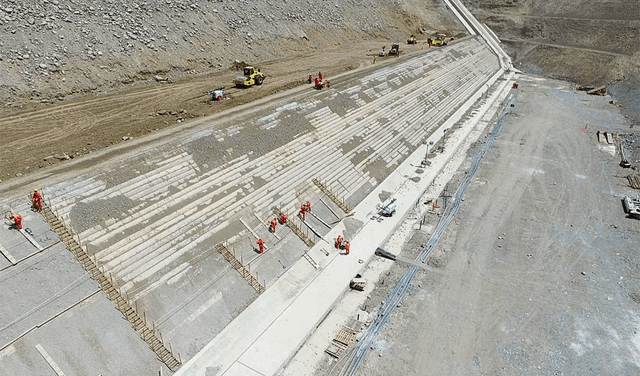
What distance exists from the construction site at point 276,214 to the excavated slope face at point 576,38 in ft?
44.9

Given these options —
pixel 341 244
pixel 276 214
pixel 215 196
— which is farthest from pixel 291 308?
pixel 215 196

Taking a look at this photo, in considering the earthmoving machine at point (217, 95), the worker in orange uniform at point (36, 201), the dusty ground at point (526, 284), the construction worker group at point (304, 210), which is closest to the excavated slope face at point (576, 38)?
the dusty ground at point (526, 284)

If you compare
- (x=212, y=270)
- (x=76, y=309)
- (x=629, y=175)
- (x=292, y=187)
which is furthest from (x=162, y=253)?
(x=629, y=175)

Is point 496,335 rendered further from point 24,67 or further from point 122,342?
point 24,67

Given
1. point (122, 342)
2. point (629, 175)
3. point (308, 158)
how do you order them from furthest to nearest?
point (629, 175) < point (308, 158) < point (122, 342)

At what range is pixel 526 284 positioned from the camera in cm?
1964

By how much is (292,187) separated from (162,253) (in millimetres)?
8402

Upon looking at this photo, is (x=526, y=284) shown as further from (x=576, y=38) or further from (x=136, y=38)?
(x=576, y=38)

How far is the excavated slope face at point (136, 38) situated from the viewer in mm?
26078

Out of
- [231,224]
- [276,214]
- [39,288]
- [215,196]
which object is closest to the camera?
[39,288]

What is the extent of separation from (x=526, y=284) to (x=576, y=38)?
5625 cm

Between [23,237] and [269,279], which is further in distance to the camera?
[269,279]

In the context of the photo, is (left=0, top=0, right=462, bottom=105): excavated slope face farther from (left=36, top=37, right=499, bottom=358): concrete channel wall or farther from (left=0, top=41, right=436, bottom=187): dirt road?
(left=36, top=37, right=499, bottom=358): concrete channel wall

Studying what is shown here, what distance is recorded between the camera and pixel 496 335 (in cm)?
1678
